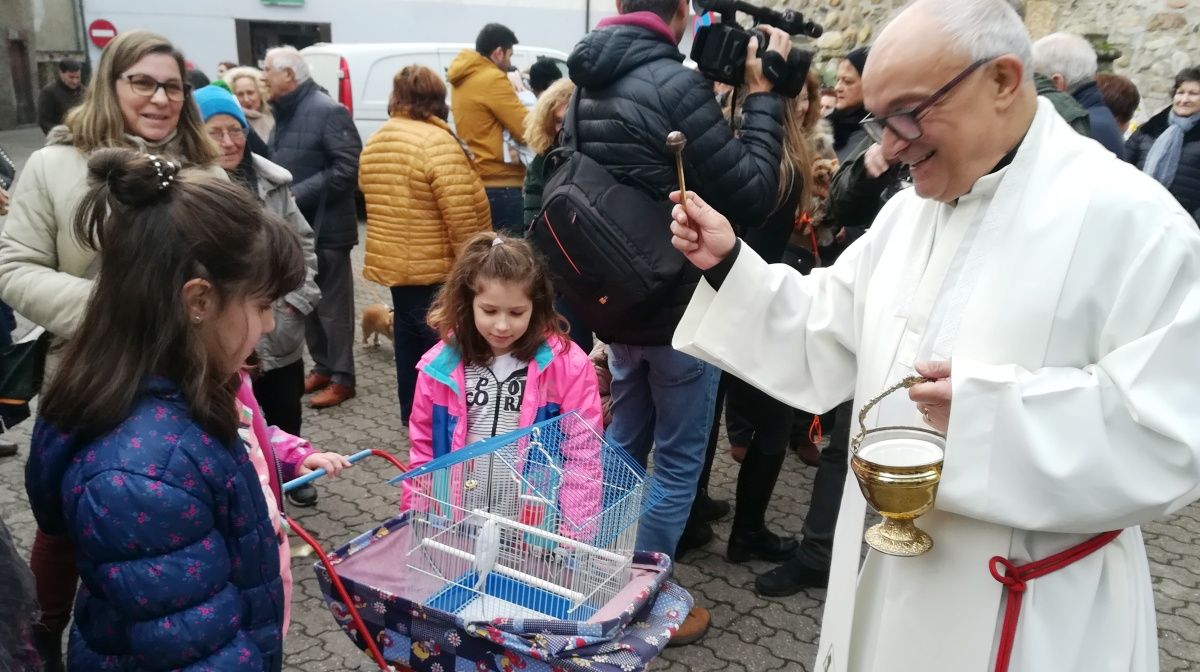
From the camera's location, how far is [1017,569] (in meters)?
1.83

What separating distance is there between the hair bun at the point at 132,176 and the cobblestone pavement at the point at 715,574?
2096 millimetres

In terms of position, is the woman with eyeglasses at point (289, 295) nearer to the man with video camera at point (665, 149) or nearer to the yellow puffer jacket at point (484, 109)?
the man with video camera at point (665, 149)

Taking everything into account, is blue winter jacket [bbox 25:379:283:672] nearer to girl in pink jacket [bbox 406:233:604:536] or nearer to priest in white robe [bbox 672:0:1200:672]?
girl in pink jacket [bbox 406:233:604:536]

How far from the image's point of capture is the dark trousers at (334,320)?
18.6 feet

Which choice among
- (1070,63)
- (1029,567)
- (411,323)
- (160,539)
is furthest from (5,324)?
(1070,63)

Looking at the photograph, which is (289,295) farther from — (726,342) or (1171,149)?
(1171,149)

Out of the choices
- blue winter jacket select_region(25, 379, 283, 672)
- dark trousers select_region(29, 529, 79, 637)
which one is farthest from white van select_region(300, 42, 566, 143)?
blue winter jacket select_region(25, 379, 283, 672)

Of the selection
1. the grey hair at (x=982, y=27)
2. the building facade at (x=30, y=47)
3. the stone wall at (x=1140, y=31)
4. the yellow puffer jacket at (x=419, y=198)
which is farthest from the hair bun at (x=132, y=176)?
the building facade at (x=30, y=47)

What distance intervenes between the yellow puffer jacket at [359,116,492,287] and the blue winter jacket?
3166mm

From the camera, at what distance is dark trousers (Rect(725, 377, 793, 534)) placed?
3.90 m

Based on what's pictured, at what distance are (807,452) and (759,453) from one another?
134 centimetres

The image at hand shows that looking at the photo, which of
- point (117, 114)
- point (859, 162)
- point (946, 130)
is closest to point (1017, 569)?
point (946, 130)

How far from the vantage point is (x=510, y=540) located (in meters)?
2.34

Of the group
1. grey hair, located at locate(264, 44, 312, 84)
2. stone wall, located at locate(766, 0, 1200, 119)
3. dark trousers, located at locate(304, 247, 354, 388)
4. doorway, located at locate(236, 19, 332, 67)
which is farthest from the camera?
doorway, located at locate(236, 19, 332, 67)
